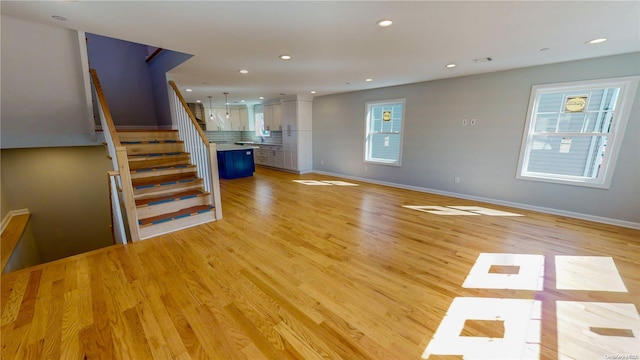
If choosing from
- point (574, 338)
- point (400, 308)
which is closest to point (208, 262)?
point (400, 308)

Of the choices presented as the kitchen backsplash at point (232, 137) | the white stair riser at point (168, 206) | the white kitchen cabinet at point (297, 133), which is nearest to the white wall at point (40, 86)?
the white stair riser at point (168, 206)

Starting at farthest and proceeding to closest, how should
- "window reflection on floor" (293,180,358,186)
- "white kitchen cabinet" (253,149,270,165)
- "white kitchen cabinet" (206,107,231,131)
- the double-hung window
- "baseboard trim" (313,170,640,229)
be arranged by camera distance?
"white kitchen cabinet" (206,107,231,131) < "white kitchen cabinet" (253,149,270,165) < "window reflection on floor" (293,180,358,186) < the double-hung window < "baseboard trim" (313,170,640,229)

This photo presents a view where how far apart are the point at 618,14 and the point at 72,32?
5591 mm

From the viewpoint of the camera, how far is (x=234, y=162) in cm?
674

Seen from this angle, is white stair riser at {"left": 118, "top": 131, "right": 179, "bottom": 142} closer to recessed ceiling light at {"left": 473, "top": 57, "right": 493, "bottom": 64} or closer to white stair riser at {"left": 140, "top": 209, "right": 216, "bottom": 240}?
white stair riser at {"left": 140, "top": 209, "right": 216, "bottom": 240}

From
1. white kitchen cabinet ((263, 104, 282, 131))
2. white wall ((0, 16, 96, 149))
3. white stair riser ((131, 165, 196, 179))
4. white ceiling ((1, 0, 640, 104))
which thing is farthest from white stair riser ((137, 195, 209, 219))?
white kitchen cabinet ((263, 104, 282, 131))

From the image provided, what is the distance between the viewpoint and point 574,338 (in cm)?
158

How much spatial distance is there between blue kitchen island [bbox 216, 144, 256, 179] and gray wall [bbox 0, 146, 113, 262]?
2501 mm

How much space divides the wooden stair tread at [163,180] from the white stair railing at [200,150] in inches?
7.3

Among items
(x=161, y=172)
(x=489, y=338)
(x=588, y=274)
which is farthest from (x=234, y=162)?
(x=588, y=274)

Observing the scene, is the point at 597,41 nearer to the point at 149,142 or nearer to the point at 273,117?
the point at 149,142

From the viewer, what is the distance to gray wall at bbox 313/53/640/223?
3316 mm

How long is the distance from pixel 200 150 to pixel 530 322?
4.10 metres

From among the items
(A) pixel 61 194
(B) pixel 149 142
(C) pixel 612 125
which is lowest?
(A) pixel 61 194
